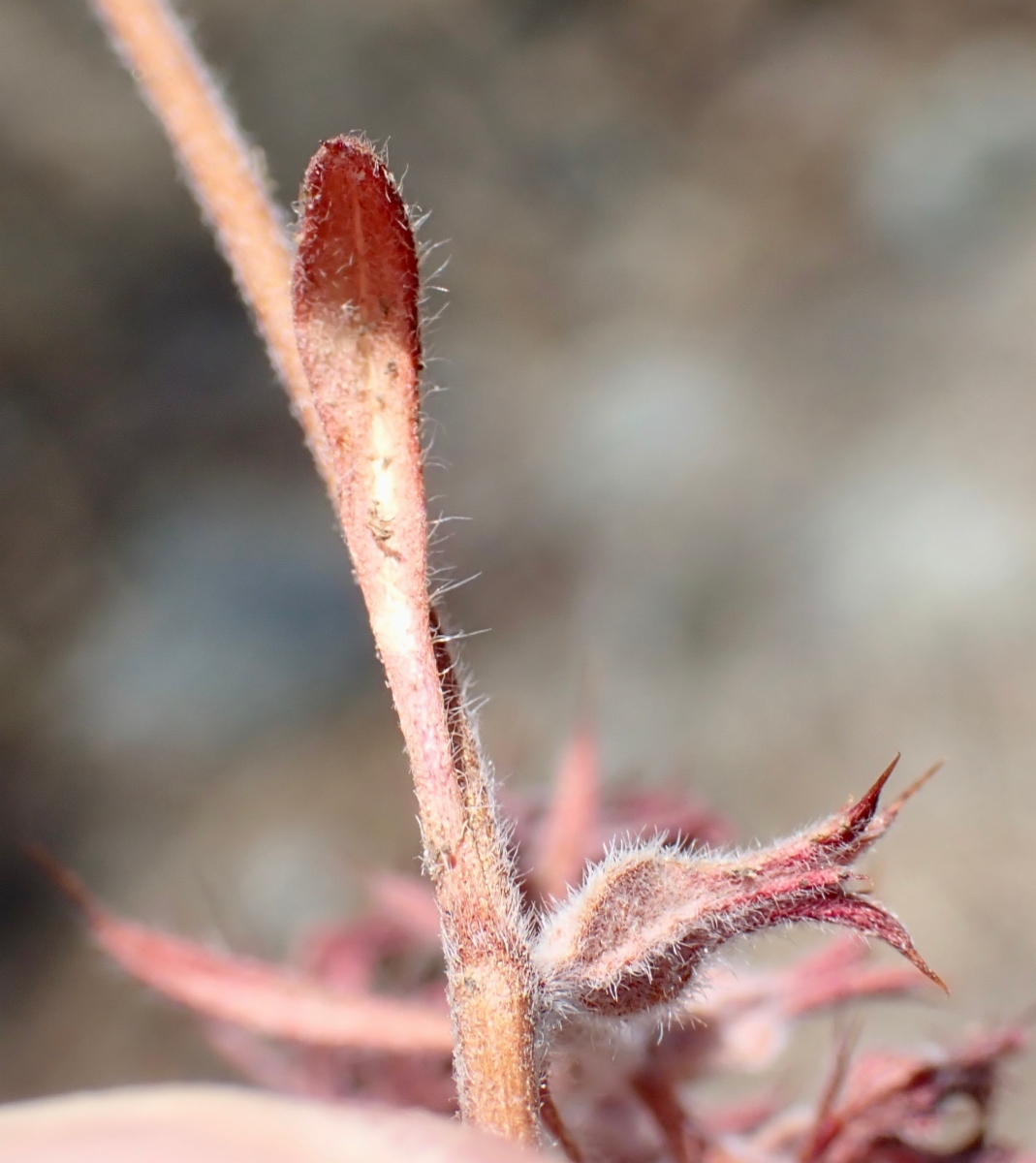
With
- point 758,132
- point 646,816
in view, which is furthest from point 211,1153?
point 758,132

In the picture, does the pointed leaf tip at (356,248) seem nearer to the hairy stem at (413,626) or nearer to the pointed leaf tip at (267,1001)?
the hairy stem at (413,626)

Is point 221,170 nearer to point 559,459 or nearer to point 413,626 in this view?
point 413,626

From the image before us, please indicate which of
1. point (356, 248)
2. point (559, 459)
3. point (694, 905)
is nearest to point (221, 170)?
point (356, 248)

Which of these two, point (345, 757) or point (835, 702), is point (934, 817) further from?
point (345, 757)

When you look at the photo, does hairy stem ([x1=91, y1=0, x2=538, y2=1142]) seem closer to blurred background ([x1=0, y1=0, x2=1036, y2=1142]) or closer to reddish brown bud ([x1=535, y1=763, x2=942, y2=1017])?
reddish brown bud ([x1=535, y1=763, x2=942, y2=1017])

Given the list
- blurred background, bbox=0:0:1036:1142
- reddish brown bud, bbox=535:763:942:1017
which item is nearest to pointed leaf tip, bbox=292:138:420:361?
reddish brown bud, bbox=535:763:942:1017

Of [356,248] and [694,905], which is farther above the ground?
[356,248]
